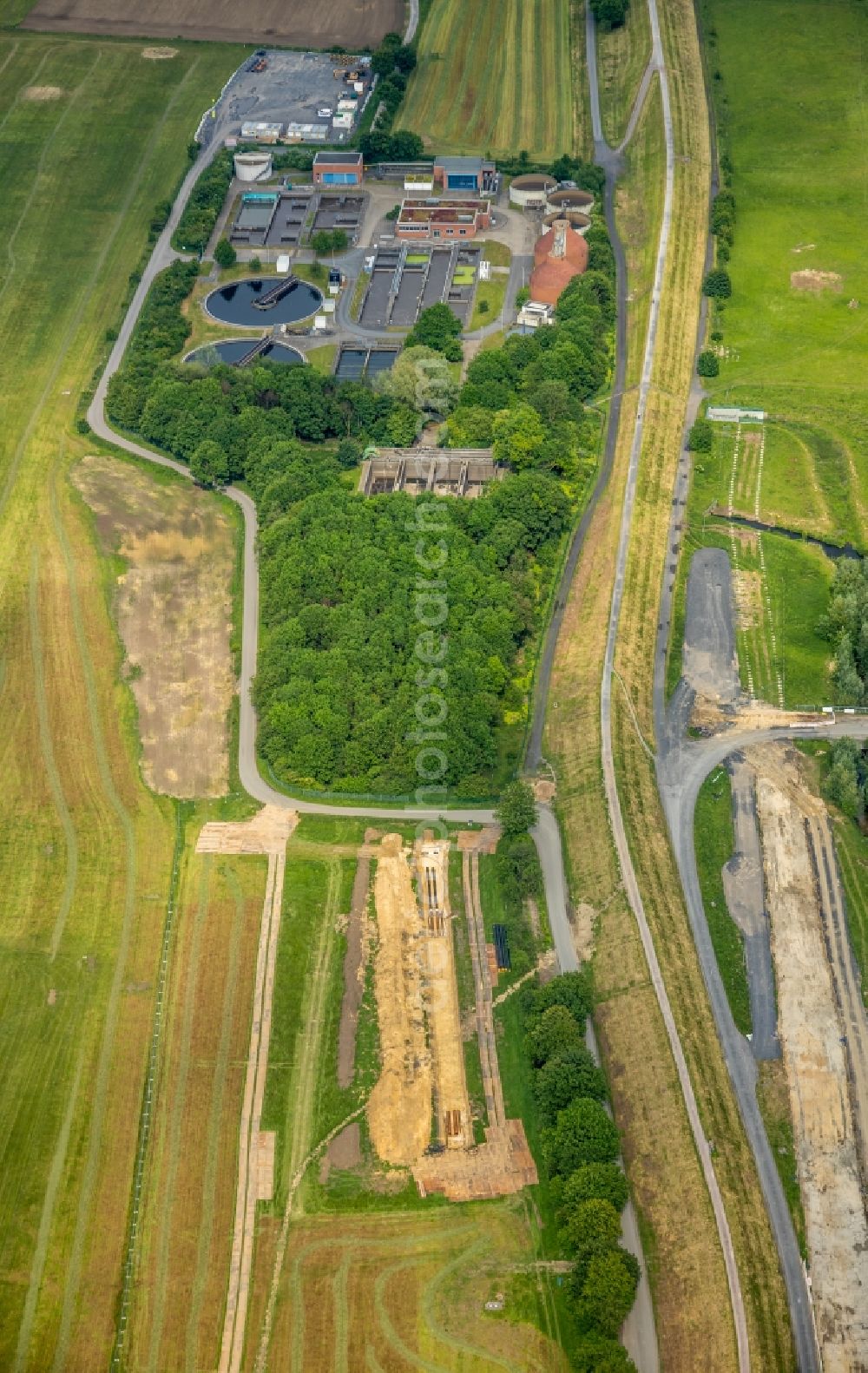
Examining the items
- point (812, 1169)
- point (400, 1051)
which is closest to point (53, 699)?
point (400, 1051)

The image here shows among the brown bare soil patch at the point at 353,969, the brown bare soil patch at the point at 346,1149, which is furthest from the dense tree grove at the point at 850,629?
the brown bare soil patch at the point at 346,1149

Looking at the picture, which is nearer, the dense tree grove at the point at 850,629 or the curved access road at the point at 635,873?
the curved access road at the point at 635,873

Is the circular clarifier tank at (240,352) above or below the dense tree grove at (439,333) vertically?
below

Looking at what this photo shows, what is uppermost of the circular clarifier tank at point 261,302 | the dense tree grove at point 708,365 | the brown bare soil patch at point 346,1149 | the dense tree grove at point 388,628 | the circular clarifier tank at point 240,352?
the circular clarifier tank at point 261,302

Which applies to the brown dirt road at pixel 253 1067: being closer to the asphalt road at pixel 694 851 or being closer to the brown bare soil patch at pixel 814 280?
the asphalt road at pixel 694 851

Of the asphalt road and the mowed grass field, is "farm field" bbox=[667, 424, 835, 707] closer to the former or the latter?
the asphalt road

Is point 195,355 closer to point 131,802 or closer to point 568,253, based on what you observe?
point 568,253
